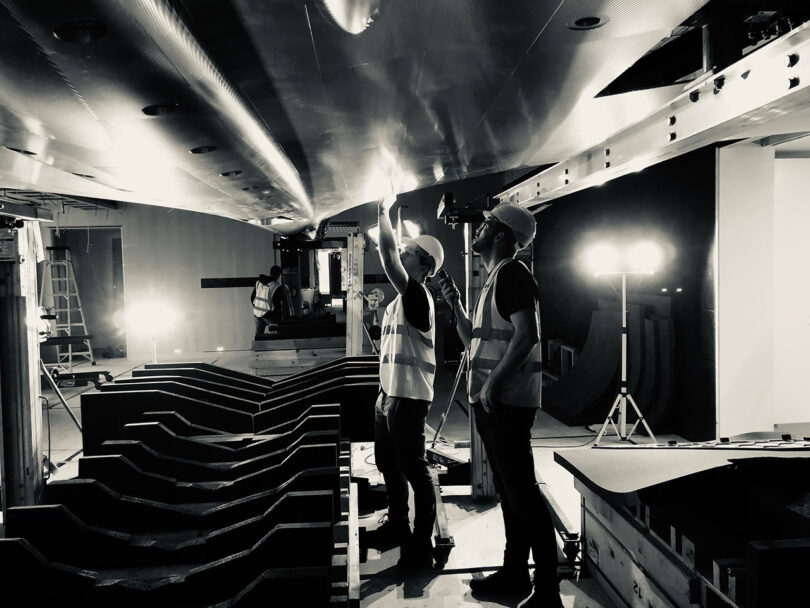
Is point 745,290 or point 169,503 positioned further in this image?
point 745,290

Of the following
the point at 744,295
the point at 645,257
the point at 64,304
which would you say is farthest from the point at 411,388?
the point at 64,304

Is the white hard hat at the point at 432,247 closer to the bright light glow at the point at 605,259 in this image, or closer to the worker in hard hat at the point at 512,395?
the worker in hard hat at the point at 512,395

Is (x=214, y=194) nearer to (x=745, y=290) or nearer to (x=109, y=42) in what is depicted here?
(x=109, y=42)

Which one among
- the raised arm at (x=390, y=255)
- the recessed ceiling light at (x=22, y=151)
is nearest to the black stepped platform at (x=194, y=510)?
the raised arm at (x=390, y=255)

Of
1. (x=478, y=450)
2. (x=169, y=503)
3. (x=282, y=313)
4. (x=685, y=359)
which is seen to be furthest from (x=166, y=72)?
(x=282, y=313)

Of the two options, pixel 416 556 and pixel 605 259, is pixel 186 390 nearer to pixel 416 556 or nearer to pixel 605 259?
pixel 416 556

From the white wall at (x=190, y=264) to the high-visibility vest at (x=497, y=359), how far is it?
9.70 meters

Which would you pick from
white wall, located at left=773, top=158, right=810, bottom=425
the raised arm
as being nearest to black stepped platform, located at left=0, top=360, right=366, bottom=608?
the raised arm

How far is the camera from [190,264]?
11.5 meters

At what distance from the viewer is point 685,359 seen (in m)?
5.45

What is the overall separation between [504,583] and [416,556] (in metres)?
0.46

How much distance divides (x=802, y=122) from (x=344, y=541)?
347cm

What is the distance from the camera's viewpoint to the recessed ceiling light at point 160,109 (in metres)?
1.29

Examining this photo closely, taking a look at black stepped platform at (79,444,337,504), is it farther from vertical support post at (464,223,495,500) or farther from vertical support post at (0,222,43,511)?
vertical support post at (464,223,495,500)
